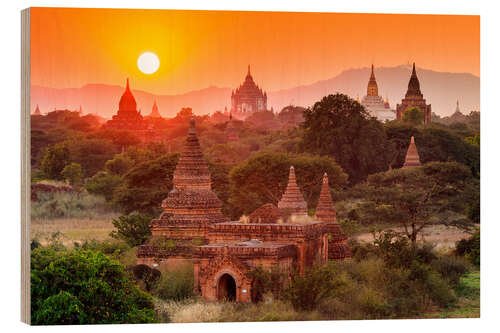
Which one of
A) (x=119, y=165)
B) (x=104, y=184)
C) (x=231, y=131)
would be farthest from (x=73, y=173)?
(x=231, y=131)

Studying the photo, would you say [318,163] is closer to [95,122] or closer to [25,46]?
[95,122]

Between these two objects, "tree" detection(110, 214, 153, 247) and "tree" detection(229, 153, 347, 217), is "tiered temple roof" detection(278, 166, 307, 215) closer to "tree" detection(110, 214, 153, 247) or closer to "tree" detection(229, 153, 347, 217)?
"tree" detection(110, 214, 153, 247)

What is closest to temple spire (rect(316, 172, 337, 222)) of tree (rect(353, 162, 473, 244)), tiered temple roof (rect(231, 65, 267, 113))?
tree (rect(353, 162, 473, 244))

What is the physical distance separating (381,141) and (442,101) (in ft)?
22.0

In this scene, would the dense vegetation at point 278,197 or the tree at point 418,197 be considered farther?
the tree at point 418,197

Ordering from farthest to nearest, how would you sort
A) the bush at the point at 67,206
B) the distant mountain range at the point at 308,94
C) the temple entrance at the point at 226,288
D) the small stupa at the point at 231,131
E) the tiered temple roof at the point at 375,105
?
the small stupa at the point at 231,131 → the tiered temple roof at the point at 375,105 → the distant mountain range at the point at 308,94 → the bush at the point at 67,206 → the temple entrance at the point at 226,288

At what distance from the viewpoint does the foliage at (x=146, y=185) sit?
132ft

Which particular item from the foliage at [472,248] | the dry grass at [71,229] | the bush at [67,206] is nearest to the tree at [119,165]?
the bush at [67,206]

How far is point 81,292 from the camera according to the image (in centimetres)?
2720

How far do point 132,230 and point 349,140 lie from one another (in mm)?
9354

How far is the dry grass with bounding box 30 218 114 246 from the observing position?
29.5 meters

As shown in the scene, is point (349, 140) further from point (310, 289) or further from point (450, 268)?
point (310, 289)

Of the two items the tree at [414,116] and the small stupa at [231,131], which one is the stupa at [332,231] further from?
the small stupa at [231,131]

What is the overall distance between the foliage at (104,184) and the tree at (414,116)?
8.40 metres
